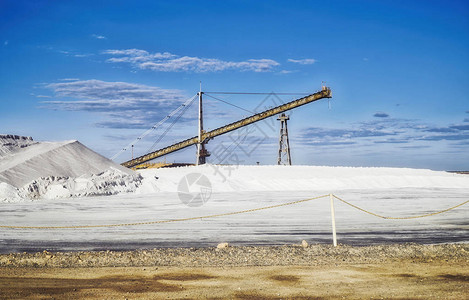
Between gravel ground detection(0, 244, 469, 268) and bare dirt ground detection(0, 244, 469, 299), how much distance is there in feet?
0.06

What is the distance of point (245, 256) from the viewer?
8.90 meters

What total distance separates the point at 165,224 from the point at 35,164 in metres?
18.4

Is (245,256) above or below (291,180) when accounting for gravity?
below

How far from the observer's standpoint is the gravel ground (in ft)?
27.8

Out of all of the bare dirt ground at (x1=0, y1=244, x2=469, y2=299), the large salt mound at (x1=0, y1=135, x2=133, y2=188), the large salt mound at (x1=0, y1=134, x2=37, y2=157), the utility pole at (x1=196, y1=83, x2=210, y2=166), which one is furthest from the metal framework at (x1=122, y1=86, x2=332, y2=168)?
the bare dirt ground at (x1=0, y1=244, x2=469, y2=299)

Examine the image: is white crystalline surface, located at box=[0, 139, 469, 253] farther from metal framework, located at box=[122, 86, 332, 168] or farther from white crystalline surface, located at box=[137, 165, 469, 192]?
metal framework, located at box=[122, 86, 332, 168]

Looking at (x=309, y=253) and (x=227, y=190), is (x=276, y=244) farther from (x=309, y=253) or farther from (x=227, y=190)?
(x=227, y=190)

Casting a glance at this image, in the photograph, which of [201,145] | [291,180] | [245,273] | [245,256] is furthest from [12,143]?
[245,273]

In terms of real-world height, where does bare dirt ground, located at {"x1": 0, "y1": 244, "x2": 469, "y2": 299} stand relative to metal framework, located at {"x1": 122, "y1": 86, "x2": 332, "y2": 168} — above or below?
below

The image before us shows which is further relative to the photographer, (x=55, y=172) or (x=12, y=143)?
(x=12, y=143)

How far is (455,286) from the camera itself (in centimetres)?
695

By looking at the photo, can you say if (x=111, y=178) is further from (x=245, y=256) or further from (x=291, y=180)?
(x=245, y=256)

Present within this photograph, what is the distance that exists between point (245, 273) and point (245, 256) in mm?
1122

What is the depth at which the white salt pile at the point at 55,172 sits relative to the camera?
24438 millimetres
